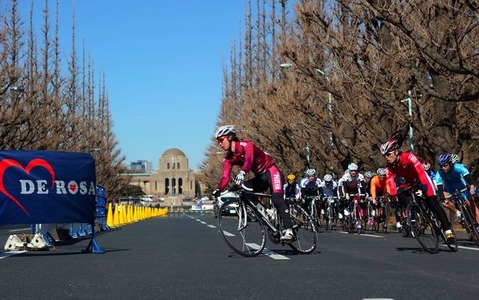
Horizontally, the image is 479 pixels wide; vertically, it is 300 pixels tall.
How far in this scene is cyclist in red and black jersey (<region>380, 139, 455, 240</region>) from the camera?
11.0 meters

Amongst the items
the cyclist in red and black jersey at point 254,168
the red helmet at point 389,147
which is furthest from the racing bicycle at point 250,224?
the red helmet at point 389,147

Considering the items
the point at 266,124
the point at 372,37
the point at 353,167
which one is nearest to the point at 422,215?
the point at 353,167

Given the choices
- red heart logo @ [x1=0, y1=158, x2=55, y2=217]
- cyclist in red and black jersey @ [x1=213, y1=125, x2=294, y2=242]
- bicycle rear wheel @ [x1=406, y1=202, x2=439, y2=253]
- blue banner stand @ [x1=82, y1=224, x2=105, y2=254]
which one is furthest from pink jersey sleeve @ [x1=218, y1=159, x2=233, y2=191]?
red heart logo @ [x1=0, y1=158, x2=55, y2=217]

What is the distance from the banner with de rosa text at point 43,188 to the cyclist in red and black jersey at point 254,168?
292 centimetres

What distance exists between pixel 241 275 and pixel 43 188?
5.10 meters

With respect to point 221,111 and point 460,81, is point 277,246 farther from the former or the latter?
point 221,111

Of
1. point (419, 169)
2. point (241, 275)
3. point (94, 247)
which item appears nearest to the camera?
point (241, 275)

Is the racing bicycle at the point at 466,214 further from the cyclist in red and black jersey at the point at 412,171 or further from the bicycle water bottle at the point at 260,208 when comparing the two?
the bicycle water bottle at the point at 260,208

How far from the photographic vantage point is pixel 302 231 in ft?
37.8

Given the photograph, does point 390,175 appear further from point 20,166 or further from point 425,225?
point 20,166

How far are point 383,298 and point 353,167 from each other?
14382 millimetres

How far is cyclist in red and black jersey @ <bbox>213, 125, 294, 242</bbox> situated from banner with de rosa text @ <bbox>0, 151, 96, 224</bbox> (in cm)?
292

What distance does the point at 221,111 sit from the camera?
255ft

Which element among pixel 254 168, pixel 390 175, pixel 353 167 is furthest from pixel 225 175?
pixel 353 167
